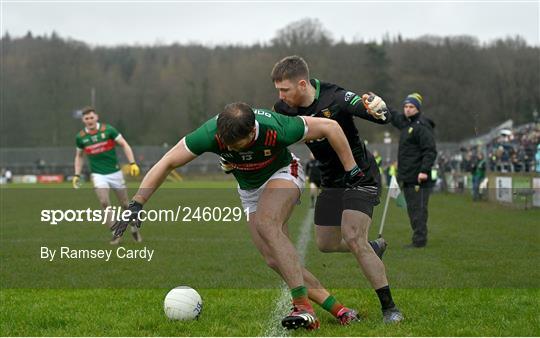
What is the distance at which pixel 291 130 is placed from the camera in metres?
5.70

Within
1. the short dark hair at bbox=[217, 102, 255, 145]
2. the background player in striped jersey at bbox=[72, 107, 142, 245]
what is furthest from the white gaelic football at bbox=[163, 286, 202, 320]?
the background player in striped jersey at bbox=[72, 107, 142, 245]

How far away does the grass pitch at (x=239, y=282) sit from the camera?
5.97 meters

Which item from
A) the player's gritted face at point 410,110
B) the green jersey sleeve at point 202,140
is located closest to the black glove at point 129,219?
the green jersey sleeve at point 202,140

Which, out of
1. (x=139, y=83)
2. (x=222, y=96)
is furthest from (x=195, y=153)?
(x=139, y=83)

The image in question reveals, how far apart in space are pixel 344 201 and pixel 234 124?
158 centimetres

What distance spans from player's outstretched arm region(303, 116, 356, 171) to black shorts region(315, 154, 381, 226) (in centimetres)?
58

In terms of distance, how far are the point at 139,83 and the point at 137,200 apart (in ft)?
280

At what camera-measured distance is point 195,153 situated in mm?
5570

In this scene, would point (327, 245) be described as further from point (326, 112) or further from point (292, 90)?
point (292, 90)

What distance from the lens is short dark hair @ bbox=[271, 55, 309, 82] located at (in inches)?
244

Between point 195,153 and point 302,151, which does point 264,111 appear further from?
point 302,151

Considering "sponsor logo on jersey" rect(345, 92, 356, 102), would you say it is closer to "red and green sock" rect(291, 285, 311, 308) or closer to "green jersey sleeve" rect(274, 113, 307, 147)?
"green jersey sleeve" rect(274, 113, 307, 147)

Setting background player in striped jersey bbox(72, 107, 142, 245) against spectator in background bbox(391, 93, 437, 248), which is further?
background player in striped jersey bbox(72, 107, 142, 245)

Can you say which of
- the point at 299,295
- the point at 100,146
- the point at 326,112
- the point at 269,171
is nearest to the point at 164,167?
the point at 269,171
